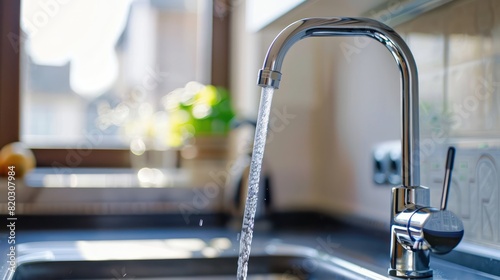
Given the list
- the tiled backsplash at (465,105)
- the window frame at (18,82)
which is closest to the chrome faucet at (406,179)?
the tiled backsplash at (465,105)

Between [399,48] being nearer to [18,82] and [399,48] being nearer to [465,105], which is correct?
[465,105]

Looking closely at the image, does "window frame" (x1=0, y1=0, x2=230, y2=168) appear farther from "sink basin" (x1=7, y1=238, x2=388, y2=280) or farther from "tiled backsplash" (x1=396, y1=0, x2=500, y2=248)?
"tiled backsplash" (x1=396, y1=0, x2=500, y2=248)

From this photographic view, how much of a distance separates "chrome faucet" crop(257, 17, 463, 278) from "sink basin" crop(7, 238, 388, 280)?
0.47ft

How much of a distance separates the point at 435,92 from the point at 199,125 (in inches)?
32.3

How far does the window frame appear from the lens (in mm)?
1731

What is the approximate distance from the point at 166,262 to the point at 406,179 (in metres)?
0.49

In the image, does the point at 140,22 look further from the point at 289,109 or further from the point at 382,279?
the point at 382,279

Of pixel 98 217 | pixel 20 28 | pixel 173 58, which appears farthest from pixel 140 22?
pixel 98 217

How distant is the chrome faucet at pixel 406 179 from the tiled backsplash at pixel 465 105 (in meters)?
0.12

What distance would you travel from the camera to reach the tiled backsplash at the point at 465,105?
899 millimetres

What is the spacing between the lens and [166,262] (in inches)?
44.0

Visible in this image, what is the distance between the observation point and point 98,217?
1.56m

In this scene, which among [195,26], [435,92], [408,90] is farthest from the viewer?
[195,26]

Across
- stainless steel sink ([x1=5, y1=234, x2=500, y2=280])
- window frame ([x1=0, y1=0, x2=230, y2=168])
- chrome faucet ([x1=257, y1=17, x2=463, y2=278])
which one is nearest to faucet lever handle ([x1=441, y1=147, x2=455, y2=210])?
chrome faucet ([x1=257, y1=17, x2=463, y2=278])
